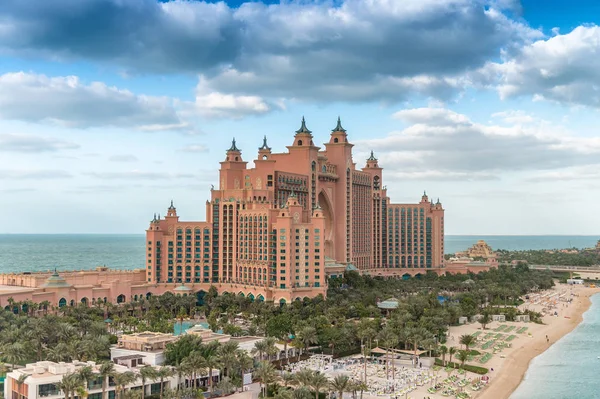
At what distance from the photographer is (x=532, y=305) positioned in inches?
6097

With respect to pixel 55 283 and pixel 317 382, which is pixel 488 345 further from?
pixel 55 283

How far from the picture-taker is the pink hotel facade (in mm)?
130375

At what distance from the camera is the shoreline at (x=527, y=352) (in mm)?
82700

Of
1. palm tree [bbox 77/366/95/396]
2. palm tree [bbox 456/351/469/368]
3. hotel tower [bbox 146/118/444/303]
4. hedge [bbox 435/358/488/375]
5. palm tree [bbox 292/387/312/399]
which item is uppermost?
hotel tower [bbox 146/118/444/303]

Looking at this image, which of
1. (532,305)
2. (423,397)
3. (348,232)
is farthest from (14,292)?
(532,305)

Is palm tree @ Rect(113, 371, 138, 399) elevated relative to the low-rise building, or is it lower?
Result: lower

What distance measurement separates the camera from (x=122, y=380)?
65125 millimetres

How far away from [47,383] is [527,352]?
69492 mm

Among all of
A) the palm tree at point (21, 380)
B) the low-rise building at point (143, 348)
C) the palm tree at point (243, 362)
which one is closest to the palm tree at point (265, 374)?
the palm tree at point (243, 362)

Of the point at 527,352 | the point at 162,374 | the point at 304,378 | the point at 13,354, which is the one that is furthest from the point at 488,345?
the point at 13,354

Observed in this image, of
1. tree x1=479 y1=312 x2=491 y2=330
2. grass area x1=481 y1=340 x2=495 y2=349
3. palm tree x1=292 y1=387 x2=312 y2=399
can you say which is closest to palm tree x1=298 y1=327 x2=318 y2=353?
palm tree x1=292 y1=387 x2=312 y2=399

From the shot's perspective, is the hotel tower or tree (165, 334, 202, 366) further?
the hotel tower

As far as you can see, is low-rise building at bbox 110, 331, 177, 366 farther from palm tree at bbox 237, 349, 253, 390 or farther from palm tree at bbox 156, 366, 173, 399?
palm tree at bbox 237, 349, 253, 390

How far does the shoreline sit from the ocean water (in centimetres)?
Answer: 86
